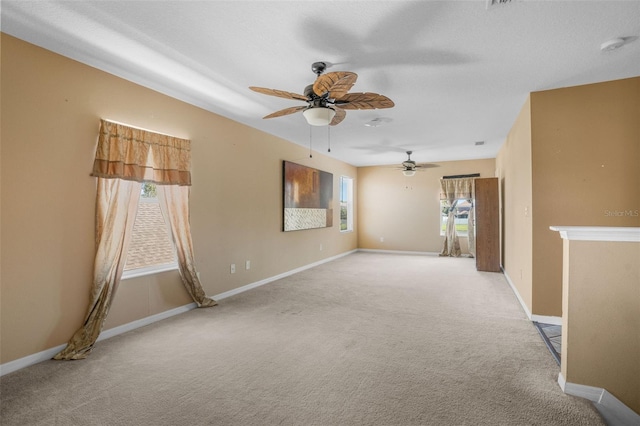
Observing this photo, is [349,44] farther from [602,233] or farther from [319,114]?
[602,233]

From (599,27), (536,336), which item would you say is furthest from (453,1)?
(536,336)

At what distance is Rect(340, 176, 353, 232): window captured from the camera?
337 inches

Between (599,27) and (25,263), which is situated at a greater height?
(599,27)

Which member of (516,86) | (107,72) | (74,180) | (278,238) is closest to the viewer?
(74,180)

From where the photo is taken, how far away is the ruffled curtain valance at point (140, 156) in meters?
2.96

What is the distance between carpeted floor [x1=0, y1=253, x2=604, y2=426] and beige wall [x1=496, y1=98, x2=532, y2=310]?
0.54 m

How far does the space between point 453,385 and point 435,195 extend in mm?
6758

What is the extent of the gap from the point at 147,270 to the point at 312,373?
2179mm

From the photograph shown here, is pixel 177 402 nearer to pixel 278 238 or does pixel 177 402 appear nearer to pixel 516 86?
pixel 278 238

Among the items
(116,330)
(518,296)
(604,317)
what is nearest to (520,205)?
(518,296)

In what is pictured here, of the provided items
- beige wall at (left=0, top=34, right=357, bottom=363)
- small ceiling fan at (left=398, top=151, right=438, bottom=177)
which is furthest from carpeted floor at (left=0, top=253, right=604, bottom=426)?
small ceiling fan at (left=398, top=151, right=438, bottom=177)

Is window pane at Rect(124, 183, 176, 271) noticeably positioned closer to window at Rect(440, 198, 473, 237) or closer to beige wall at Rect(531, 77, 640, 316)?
beige wall at Rect(531, 77, 640, 316)

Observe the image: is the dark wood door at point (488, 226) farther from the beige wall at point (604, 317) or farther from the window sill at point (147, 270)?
the window sill at point (147, 270)

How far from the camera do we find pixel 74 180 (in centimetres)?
276
